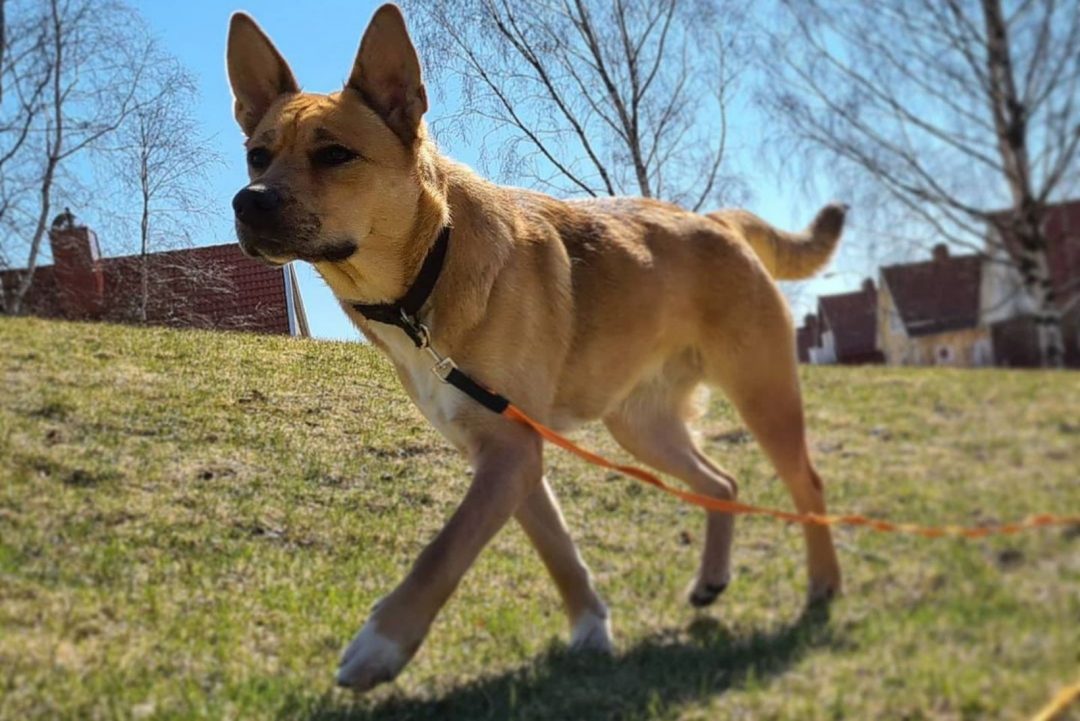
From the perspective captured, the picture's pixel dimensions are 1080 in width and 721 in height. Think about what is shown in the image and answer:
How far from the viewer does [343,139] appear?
2.64 m

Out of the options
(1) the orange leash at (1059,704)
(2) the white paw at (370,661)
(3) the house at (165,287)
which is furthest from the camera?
(3) the house at (165,287)

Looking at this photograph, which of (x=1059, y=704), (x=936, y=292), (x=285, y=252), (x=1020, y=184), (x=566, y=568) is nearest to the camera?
(x=1059, y=704)

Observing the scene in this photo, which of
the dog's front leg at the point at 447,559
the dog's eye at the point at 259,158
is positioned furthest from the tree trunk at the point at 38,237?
the dog's front leg at the point at 447,559

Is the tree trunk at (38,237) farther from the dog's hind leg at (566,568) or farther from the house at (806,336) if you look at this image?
the house at (806,336)

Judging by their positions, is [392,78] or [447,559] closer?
[447,559]

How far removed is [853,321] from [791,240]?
1.97 ft

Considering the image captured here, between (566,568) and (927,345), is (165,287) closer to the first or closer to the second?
(566,568)

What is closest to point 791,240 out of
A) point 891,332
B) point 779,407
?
point 779,407

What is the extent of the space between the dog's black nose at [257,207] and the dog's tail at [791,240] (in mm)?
1353

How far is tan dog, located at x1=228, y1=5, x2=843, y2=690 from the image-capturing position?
2.42 m

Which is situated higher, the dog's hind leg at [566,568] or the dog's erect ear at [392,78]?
the dog's erect ear at [392,78]

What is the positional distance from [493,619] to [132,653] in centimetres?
96

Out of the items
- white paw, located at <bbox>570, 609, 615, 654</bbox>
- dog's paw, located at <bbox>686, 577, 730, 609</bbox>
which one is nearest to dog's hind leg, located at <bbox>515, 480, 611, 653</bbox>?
white paw, located at <bbox>570, 609, 615, 654</bbox>

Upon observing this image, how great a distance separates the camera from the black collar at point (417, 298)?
259 centimetres
